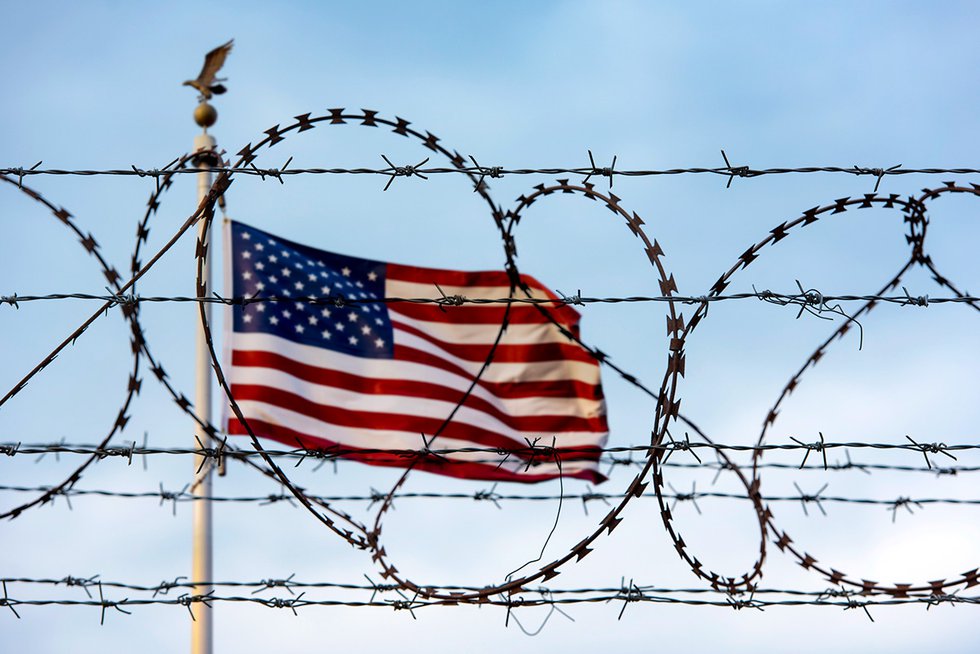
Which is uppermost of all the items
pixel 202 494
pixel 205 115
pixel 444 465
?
pixel 205 115

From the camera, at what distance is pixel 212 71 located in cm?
1148

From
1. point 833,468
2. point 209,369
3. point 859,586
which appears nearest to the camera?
point 859,586

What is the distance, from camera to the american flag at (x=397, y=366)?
11266mm

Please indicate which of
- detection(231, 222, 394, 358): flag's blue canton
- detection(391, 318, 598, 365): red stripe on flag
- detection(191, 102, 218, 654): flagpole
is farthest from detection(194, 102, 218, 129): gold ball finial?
detection(391, 318, 598, 365): red stripe on flag

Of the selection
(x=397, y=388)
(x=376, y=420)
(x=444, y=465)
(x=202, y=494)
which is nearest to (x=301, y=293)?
(x=397, y=388)

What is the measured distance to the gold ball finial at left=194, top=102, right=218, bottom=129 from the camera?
11.1 meters

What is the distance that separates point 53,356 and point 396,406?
519 centimetres

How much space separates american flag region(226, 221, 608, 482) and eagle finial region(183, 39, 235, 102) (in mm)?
1109

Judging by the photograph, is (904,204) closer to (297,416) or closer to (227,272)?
(297,416)

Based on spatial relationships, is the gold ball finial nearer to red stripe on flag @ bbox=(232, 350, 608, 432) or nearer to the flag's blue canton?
the flag's blue canton

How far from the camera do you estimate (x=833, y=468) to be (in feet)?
23.6

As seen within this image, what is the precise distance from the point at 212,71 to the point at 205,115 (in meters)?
0.57

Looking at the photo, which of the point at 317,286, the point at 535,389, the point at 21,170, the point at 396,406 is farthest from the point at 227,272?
the point at 21,170

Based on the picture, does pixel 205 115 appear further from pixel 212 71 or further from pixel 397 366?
pixel 397 366
